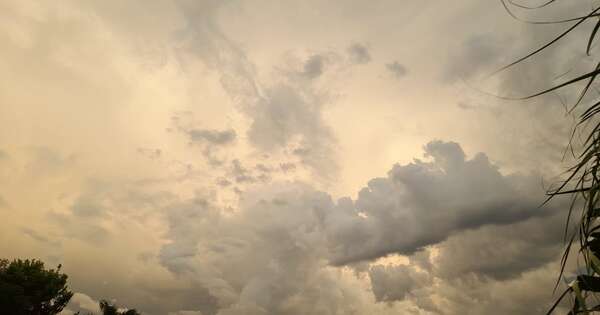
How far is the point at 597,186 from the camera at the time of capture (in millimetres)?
1896

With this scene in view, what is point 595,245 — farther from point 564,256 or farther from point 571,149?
point 571,149

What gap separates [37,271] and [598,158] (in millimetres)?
62448

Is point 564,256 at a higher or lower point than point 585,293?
higher

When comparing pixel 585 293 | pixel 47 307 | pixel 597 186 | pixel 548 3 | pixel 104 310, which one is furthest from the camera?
pixel 47 307

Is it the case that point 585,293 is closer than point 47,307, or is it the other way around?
point 585,293

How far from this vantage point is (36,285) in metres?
49.8

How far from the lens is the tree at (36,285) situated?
4786 cm

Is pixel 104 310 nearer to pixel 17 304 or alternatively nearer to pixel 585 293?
pixel 17 304

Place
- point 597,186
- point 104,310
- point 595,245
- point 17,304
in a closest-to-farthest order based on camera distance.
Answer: point 597,186 < point 595,245 < point 17,304 < point 104,310

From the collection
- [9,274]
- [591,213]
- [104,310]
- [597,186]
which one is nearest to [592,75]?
[597,186]

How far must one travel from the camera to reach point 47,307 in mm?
50125

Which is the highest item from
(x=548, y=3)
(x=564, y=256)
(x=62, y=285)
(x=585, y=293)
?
(x=62, y=285)

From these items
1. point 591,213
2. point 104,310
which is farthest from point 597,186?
point 104,310

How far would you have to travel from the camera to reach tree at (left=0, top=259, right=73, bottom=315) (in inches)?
1884
